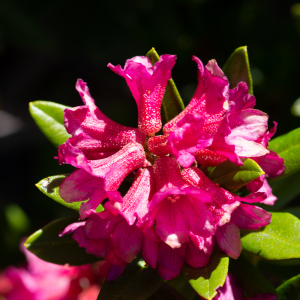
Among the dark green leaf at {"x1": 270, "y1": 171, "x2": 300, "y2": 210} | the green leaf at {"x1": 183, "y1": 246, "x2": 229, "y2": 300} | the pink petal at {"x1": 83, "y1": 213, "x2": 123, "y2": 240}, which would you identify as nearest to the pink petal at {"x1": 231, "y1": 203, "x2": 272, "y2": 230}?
the green leaf at {"x1": 183, "y1": 246, "x2": 229, "y2": 300}

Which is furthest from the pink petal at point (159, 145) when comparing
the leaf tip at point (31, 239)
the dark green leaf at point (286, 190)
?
the dark green leaf at point (286, 190)

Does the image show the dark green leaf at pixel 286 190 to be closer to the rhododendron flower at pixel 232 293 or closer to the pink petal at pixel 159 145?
the rhododendron flower at pixel 232 293

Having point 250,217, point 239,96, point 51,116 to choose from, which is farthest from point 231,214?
point 51,116

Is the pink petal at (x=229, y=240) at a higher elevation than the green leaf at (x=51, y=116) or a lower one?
lower

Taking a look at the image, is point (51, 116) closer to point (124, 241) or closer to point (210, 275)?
point (124, 241)

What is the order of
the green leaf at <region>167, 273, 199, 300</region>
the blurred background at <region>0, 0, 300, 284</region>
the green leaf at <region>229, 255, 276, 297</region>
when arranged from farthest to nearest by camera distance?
the blurred background at <region>0, 0, 300, 284</region> < the green leaf at <region>167, 273, 199, 300</region> < the green leaf at <region>229, 255, 276, 297</region>

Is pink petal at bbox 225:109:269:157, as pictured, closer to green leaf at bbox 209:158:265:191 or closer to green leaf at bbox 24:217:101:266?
green leaf at bbox 209:158:265:191

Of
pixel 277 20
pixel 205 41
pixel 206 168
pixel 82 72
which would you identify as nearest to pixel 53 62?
pixel 82 72
